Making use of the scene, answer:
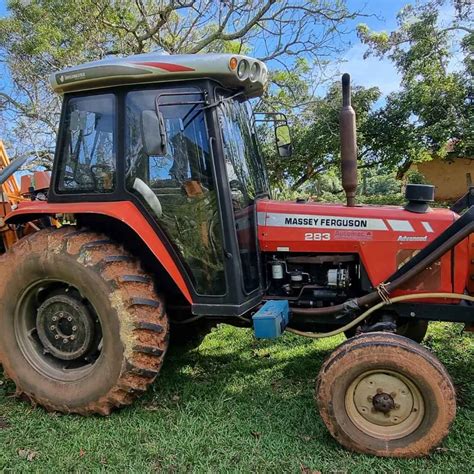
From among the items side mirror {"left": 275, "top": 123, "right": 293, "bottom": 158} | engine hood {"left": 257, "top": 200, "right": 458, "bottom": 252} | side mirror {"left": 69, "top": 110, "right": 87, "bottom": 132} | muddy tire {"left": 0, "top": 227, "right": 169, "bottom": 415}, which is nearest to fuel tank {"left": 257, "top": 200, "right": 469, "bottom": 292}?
engine hood {"left": 257, "top": 200, "right": 458, "bottom": 252}

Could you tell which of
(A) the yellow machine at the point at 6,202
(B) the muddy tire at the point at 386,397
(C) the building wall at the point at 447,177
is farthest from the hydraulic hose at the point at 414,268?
(C) the building wall at the point at 447,177

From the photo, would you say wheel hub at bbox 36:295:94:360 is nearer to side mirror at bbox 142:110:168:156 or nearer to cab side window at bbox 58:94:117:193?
cab side window at bbox 58:94:117:193

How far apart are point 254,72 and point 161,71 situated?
0.66m

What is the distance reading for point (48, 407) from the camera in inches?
131

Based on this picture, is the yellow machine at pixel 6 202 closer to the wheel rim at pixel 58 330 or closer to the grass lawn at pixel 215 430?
the wheel rim at pixel 58 330

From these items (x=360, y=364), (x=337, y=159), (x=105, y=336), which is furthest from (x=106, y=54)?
(x=360, y=364)

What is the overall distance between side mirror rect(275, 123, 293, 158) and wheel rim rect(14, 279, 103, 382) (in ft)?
6.41

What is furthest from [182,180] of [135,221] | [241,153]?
[241,153]

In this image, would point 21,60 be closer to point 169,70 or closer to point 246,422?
point 169,70

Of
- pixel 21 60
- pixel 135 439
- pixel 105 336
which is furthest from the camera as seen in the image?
pixel 21 60

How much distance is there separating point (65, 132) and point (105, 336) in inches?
59.0

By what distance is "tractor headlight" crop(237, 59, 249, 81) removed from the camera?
120 inches

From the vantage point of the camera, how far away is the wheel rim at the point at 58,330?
11.2 feet

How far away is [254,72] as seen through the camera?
3264mm
